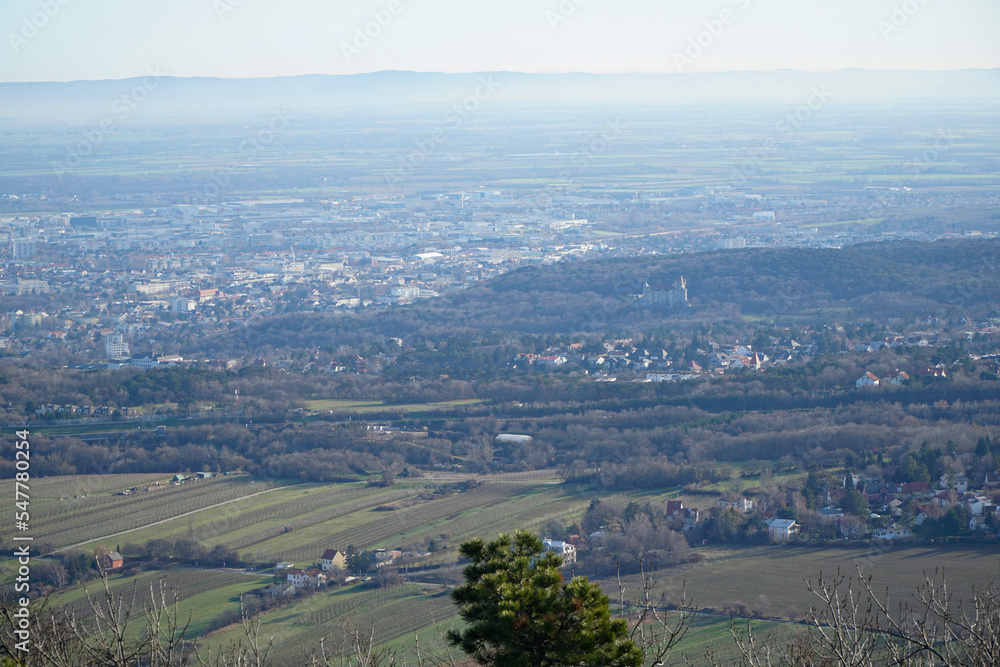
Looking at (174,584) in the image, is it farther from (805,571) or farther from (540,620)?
(540,620)

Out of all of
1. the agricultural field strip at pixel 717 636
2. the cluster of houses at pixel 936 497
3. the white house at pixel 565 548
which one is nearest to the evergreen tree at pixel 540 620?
the agricultural field strip at pixel 717 636

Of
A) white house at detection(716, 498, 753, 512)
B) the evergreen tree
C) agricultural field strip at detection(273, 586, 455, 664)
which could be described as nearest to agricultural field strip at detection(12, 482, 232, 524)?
agricultural field strip at detection(273, 586, 455, 664)

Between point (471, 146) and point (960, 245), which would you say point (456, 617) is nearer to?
point (960, 245)

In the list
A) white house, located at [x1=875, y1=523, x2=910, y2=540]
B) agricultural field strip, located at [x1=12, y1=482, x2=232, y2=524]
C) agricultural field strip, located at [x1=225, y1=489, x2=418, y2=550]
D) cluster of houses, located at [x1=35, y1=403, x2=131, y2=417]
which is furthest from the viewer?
cluster of houses, located at [x1=35, y1=403, x2=131, y2=417]

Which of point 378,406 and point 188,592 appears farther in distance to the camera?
point 378,406

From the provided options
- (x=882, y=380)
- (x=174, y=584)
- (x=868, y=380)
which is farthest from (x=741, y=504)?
(x=882, y=380)

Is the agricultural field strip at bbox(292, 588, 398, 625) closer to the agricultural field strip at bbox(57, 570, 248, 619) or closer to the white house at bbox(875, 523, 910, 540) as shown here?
the agricultural field strip at bbox(57, 570, 248, 619)

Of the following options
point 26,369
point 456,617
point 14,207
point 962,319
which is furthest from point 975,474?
point 14,207
